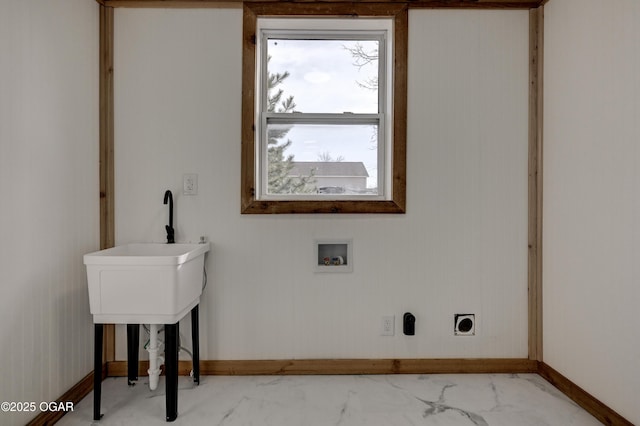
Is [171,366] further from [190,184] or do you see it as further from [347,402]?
[190,184]

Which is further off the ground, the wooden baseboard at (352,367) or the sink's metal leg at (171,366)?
the sink's metal leg at (171,366)

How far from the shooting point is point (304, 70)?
7.30 ft

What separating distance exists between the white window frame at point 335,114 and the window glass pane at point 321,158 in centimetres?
3

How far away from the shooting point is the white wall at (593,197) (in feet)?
4.99

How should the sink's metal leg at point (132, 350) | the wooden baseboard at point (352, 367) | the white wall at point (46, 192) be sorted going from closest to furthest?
the white wall at point (46, 192) → the sink's metal leg at point (132, 350) → the wooden baseboard at point (352, 367)

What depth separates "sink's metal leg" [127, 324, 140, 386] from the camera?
190cm

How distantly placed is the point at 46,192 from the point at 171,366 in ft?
3.07

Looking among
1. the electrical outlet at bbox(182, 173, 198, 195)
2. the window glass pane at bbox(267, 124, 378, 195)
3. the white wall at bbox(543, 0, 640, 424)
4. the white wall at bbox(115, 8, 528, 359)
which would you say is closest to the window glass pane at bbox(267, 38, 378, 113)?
the window glass pane at bbox(267, 124, 378, 195)

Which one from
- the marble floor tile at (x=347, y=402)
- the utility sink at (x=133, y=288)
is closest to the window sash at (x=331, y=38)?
the utility sink at (x=133, y=288)

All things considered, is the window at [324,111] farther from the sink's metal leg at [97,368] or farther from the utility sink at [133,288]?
the sink's metal leg at [97,368]

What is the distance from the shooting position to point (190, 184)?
2.06 meters

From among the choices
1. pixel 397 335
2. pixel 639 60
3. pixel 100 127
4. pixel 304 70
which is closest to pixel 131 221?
pixel 100 127

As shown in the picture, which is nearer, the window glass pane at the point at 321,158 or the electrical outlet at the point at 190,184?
the electrical outlet at the point at 190,184

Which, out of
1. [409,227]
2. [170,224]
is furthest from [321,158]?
[170,224]
